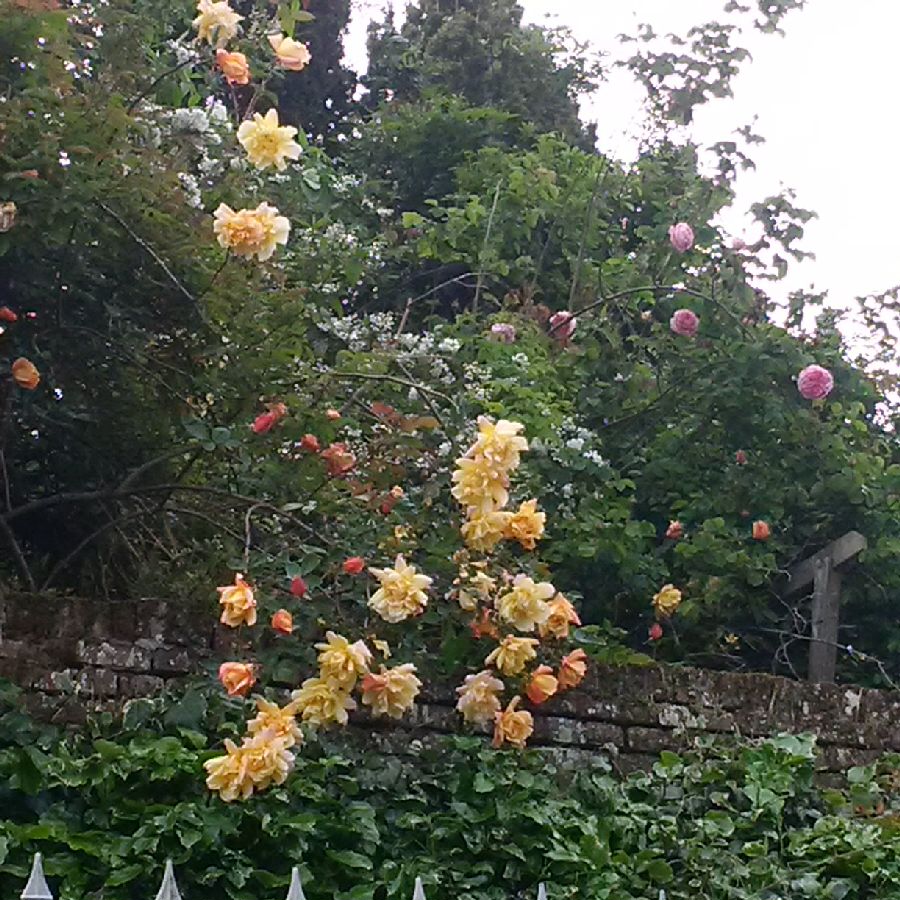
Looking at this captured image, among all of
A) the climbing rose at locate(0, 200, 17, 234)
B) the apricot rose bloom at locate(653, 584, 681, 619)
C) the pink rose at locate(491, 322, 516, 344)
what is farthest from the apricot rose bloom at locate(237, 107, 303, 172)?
the pink rose at locate(491, 322, 516, 344)

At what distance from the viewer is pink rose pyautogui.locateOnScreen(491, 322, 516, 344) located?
19.2 ft

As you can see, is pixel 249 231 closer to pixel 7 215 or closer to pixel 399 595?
pixel 7 215

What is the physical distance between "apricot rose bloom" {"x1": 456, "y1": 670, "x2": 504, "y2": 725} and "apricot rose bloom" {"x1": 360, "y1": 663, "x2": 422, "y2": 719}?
245 mm

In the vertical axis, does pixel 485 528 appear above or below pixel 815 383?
below

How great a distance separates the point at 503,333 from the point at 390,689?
2.87m

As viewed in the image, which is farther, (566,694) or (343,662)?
(566,694)

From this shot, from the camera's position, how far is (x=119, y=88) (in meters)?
3.84

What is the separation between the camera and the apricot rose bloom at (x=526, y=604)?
3418 mm

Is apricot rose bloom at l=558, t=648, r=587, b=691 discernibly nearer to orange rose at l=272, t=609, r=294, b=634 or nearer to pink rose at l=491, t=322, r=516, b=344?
orange rose at l=272, t=609, r=294, b=634

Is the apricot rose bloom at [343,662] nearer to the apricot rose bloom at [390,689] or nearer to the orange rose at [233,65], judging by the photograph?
the apricot rose bloom at [390,689]

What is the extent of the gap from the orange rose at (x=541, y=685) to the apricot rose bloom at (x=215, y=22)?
1849 mm

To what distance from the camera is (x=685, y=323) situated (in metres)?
5.89

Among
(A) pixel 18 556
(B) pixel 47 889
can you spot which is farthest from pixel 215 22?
(B) pixel 47 889

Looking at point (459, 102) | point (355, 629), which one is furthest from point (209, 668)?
point (459, 102)
